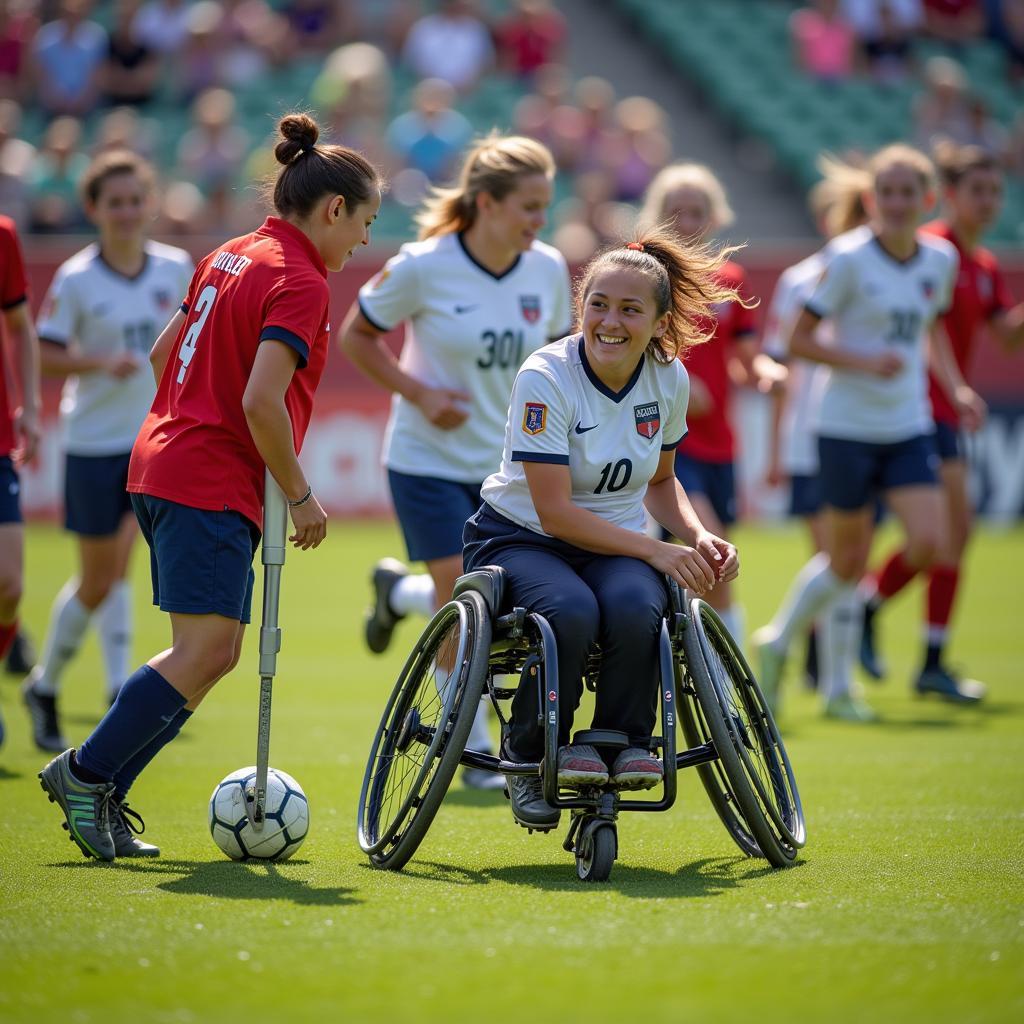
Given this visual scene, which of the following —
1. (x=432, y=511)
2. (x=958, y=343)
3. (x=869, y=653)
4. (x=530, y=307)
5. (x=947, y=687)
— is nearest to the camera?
(x=432, y=511)

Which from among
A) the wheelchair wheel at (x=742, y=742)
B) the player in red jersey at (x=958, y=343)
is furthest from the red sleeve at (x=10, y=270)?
the player in red jersey at (x=958, y=343)

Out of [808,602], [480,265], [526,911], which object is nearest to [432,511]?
[480,265]

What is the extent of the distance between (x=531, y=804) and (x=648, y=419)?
1187mm

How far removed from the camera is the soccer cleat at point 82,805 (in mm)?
4863

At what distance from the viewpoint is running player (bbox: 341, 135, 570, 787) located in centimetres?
646

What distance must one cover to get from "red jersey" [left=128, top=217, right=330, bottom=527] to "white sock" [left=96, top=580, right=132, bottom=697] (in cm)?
323

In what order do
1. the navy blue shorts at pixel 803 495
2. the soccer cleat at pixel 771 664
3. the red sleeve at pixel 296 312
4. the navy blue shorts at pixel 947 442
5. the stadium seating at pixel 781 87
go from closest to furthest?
the red sleeve at pixel 296 312 → the soccer cleat at pixel 771 664 → the navy blue shorts at pixel 947 442 → the navy blue shorts at pixel 803 495 → the stadium seating at pixel 781 87

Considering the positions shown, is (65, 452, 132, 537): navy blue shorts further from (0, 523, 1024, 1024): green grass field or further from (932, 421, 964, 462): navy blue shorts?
(932, 421, 964, 462): navy blue shorts

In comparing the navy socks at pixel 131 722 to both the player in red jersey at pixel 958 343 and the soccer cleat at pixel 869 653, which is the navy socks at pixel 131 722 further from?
the soccer cleat at pixel 869 653

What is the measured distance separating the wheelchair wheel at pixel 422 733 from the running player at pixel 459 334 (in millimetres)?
1301

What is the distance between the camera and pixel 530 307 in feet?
21.9

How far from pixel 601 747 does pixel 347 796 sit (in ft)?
5.94

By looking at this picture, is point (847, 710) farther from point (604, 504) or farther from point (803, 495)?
point (604, 504)

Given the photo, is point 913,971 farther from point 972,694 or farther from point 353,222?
point 972,694
